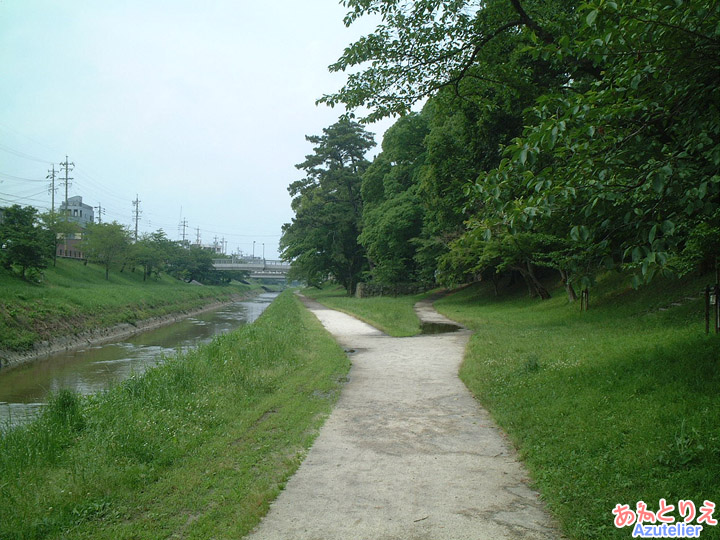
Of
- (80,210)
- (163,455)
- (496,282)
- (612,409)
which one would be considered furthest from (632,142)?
(80,210)

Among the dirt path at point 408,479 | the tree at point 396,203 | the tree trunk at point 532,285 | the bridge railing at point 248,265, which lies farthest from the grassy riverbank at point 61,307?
the bridge railing at point 248,265

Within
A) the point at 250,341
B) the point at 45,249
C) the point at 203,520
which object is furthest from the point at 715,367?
the point at 45,249

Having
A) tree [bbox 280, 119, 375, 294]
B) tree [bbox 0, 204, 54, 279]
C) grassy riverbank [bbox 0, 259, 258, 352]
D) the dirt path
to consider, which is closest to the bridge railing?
tree [bbox 280, 119, 375, 294]

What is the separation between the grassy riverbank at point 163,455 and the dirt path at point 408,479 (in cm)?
30

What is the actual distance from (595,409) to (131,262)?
50.6 m

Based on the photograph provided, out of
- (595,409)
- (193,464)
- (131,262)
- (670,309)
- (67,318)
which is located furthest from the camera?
(131,262)

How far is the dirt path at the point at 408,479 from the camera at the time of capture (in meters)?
3.75

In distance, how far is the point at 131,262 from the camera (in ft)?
161

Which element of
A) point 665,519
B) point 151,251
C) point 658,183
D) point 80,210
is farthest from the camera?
point 80,210

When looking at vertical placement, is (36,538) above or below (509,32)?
below

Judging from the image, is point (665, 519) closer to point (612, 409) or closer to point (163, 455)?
point (612, 409)

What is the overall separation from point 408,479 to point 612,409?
263 centimetres

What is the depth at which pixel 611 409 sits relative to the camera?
560cm

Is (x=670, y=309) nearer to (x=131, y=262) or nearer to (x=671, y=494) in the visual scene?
(x=671, y=494)
